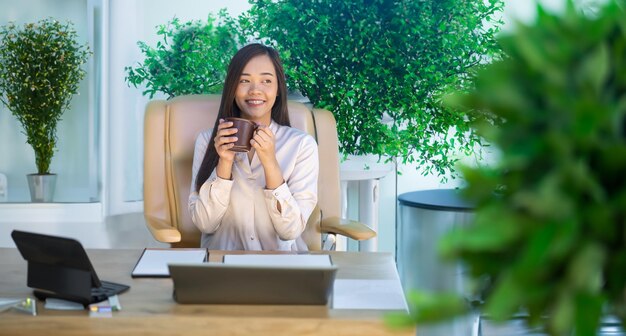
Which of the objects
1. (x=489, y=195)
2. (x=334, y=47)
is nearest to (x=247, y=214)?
(x=334, y=47)

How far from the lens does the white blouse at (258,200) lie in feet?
8.00

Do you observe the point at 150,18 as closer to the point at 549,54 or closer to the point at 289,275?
the point at 289,275

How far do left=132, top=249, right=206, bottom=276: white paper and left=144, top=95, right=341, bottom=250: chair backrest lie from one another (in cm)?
60

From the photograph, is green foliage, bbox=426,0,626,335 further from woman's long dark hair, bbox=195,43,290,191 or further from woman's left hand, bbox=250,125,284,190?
woman's long dark hair, bbox=195,43,290,191

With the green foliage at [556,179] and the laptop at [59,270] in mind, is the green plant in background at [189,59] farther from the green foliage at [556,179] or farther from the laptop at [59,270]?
the green foliage at [556,179]

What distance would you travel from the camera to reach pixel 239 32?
402 centimetres

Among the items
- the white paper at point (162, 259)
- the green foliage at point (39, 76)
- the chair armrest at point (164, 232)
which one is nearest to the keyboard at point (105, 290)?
the white paper at point (162, 259)

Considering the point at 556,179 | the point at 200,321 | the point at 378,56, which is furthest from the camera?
the point at 378,56

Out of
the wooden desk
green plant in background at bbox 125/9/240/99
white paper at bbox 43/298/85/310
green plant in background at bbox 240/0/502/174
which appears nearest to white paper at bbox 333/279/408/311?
the wooden desk

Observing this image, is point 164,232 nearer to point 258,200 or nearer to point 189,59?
point 258,200

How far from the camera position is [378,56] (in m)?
3.81

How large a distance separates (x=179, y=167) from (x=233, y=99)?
29 cm

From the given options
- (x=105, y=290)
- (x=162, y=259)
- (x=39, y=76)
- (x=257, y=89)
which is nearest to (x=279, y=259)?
(x=162, y=259)

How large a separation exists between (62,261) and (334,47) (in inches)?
92.6
